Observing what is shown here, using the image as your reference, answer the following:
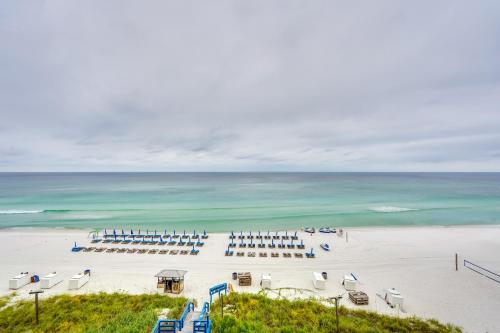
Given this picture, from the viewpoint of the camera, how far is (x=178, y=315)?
9500 millimetres

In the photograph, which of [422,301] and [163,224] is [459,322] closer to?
[422,301]

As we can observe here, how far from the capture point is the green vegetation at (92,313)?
8.74 meters

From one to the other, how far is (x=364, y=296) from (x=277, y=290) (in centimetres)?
449

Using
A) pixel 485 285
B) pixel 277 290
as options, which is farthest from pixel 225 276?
pixel 485 285

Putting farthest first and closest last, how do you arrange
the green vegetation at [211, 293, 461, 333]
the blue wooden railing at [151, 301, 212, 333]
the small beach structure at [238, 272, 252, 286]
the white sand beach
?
the small beach structure at [238, 272, 252, 286], the white sand beach, the green vegetation at [211, 293, 461, 333], the blue wooden railing at [151, 301, 212, 333]

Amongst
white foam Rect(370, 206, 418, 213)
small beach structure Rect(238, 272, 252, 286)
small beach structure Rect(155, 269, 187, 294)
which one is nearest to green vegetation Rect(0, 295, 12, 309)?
small beach structure Rect(155, 269, 187, 294)

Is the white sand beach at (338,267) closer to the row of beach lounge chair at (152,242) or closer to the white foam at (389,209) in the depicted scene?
the row of beach lounge chair at (152,242)

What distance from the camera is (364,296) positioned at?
38.7 feet

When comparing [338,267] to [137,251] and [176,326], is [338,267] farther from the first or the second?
[137,251]

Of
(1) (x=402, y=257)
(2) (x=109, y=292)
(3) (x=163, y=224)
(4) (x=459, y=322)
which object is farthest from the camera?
(3) (x=163, y=224)

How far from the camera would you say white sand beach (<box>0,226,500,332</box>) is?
11938 millimetres

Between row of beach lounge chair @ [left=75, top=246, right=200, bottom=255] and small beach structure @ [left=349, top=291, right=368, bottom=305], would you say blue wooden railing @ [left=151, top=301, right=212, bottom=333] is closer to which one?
small beach structure @ [left=349, top=291, right=368, bottom=305]

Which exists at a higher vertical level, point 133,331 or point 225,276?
point 133,331

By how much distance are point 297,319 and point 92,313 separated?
29.4 feet
